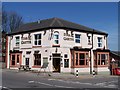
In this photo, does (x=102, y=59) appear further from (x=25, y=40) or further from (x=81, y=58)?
(x=25, y=40)

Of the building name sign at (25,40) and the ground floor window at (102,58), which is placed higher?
the building name sign at (25,40)

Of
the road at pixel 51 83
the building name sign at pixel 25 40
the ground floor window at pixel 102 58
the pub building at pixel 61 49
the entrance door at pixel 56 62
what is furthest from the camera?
the building name sign at pixel 25 40

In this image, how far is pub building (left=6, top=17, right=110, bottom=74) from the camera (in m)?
35.1

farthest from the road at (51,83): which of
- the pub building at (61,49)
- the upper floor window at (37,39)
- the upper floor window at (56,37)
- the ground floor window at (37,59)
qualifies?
the upper floor window at (37,39)

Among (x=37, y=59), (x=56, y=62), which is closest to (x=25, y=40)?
(x=37, y=59)

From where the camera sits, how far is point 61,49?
1382 inches

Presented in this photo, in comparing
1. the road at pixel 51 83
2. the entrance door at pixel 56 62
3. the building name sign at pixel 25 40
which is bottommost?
the road at pixel 51 83

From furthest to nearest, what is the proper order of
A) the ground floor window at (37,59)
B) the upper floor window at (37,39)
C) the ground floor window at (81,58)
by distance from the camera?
the upper floor window at (37,39), the ground floor window at (37,59), the ground floor window at (81,58)

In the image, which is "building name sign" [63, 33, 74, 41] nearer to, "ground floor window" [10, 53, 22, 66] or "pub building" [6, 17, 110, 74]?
"pub building" [6, 17, 110, 74]

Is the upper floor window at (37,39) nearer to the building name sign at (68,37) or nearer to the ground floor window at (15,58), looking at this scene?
the building name sign at (68,37)

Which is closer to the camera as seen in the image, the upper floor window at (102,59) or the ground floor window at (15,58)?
the upper floor window at (102,59)

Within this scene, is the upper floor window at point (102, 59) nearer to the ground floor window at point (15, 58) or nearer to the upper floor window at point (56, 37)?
the upper floor window at point (56, 37)

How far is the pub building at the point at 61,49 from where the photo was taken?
115ft

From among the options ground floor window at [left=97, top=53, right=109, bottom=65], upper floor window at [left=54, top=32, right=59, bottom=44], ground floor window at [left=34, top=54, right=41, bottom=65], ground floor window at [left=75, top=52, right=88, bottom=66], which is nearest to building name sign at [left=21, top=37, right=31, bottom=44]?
ground floor window at [left=34, top=54, right=41, bottom=65]
